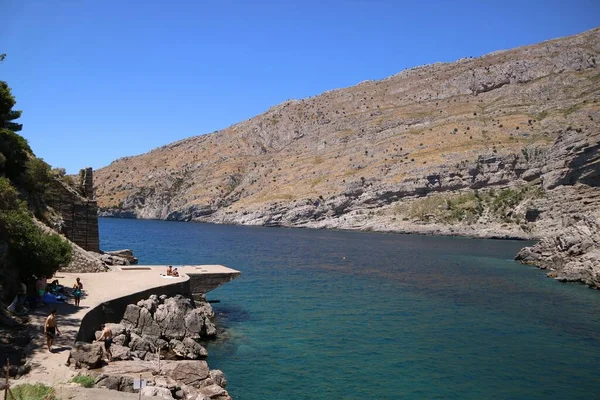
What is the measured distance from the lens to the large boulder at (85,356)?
45.2 ft

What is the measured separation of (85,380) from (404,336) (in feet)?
52.1

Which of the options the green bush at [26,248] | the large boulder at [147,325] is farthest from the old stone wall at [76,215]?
the large boulder at [147,325]

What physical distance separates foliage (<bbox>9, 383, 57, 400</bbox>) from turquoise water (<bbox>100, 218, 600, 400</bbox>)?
651cm

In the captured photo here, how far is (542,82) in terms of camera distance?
502ft

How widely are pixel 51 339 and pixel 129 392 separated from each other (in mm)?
3603

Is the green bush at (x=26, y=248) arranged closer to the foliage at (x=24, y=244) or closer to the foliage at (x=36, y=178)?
the foliage at (x=24, y=244)

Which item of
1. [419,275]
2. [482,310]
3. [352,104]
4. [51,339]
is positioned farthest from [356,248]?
[352,104]

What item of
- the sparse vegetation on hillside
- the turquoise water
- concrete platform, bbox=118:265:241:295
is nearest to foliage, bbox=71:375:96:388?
the turquoise water

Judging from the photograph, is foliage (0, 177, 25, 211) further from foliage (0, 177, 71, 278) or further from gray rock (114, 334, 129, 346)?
gray rock (114, 334, 129, 346)

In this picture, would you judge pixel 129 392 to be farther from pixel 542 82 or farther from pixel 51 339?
pixel 542 82

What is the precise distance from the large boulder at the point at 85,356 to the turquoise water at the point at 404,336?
15.3 feet

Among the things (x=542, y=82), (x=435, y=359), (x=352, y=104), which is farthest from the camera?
(x=352, y=104)

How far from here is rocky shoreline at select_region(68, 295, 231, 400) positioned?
44.3 feet

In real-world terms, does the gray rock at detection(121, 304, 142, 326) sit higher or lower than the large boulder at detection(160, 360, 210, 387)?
higher
